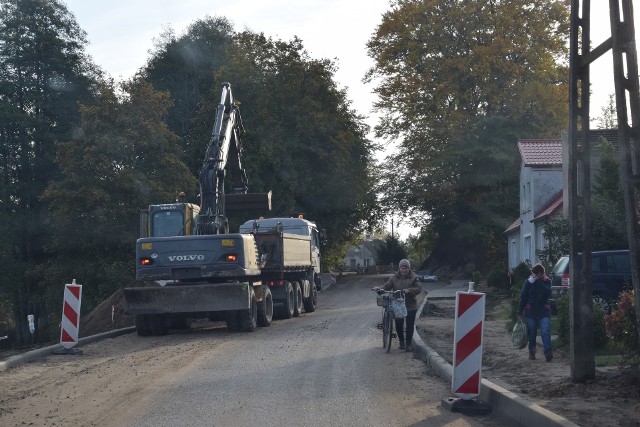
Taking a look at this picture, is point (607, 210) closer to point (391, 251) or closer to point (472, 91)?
point (472, 91)

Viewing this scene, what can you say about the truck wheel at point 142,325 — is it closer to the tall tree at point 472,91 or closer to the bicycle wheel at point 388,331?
the bicycle wheel at point 388,331

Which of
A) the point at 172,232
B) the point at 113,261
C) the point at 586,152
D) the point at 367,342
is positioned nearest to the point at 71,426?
the point at 586,152

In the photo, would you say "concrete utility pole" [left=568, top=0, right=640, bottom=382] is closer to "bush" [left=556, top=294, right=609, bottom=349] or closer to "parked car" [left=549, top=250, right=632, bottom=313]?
"bush" [left=556, top=294, right=609, bottom=349]

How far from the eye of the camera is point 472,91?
159 ft

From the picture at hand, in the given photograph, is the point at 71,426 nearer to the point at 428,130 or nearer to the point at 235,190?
the point at 235,190

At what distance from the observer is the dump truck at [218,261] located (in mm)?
20188

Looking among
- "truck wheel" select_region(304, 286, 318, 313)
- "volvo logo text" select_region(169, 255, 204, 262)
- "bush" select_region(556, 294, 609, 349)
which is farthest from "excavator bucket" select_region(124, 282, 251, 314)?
"truck wheel" select_region(304, 286, 318, 313)

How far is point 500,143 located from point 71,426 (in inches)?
1569

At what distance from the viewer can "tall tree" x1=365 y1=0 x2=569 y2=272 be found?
4700 centimetres

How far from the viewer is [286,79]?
50375mm

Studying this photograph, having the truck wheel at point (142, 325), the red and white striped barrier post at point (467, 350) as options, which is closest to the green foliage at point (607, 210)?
the truck wheel at point (142, 325)

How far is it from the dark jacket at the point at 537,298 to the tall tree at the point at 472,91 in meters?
33.0

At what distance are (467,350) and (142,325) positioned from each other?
40.0ft

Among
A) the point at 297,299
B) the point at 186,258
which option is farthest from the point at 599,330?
the point at 297,299
